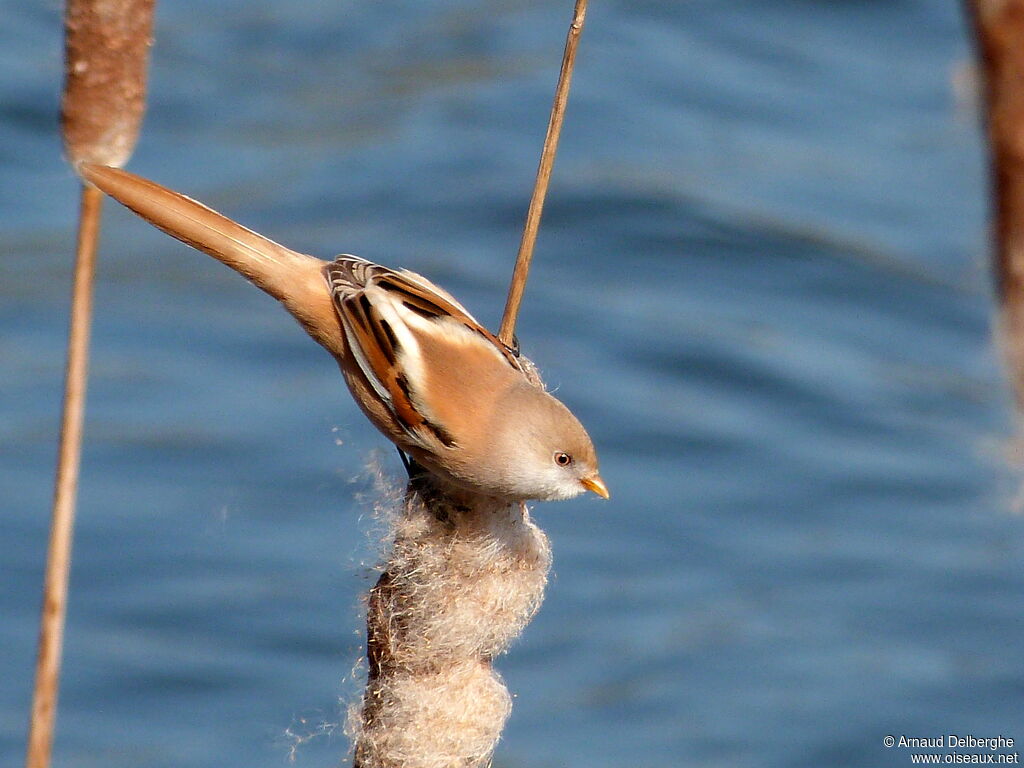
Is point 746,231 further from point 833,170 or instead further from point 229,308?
point 229,308

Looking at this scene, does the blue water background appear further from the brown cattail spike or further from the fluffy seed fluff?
the brown cattail spike

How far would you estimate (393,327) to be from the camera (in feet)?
11.3

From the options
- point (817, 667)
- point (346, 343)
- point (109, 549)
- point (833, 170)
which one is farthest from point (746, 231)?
point (346, 343)

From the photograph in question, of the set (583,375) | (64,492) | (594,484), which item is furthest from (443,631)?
(583,375)

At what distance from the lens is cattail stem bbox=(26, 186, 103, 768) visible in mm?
2086

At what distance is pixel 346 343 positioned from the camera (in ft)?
11.8

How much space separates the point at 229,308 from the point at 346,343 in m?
6.13

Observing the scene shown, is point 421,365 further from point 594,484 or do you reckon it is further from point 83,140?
point 83,140

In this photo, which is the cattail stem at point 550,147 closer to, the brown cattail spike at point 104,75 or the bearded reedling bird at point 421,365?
the bearded reedling bird at point 421,365

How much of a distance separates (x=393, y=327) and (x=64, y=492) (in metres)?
1.42

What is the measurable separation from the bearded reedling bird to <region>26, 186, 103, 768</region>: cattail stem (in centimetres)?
89

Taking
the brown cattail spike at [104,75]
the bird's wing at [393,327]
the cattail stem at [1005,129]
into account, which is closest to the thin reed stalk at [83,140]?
the brown cattail spike at [104,75]

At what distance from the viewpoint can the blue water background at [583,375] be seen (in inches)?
300

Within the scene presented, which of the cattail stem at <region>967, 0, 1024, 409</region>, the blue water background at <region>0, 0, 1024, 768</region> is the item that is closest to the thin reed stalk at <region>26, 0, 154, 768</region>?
the cattail stem at <region>967, 0, 1024, 409</region>
